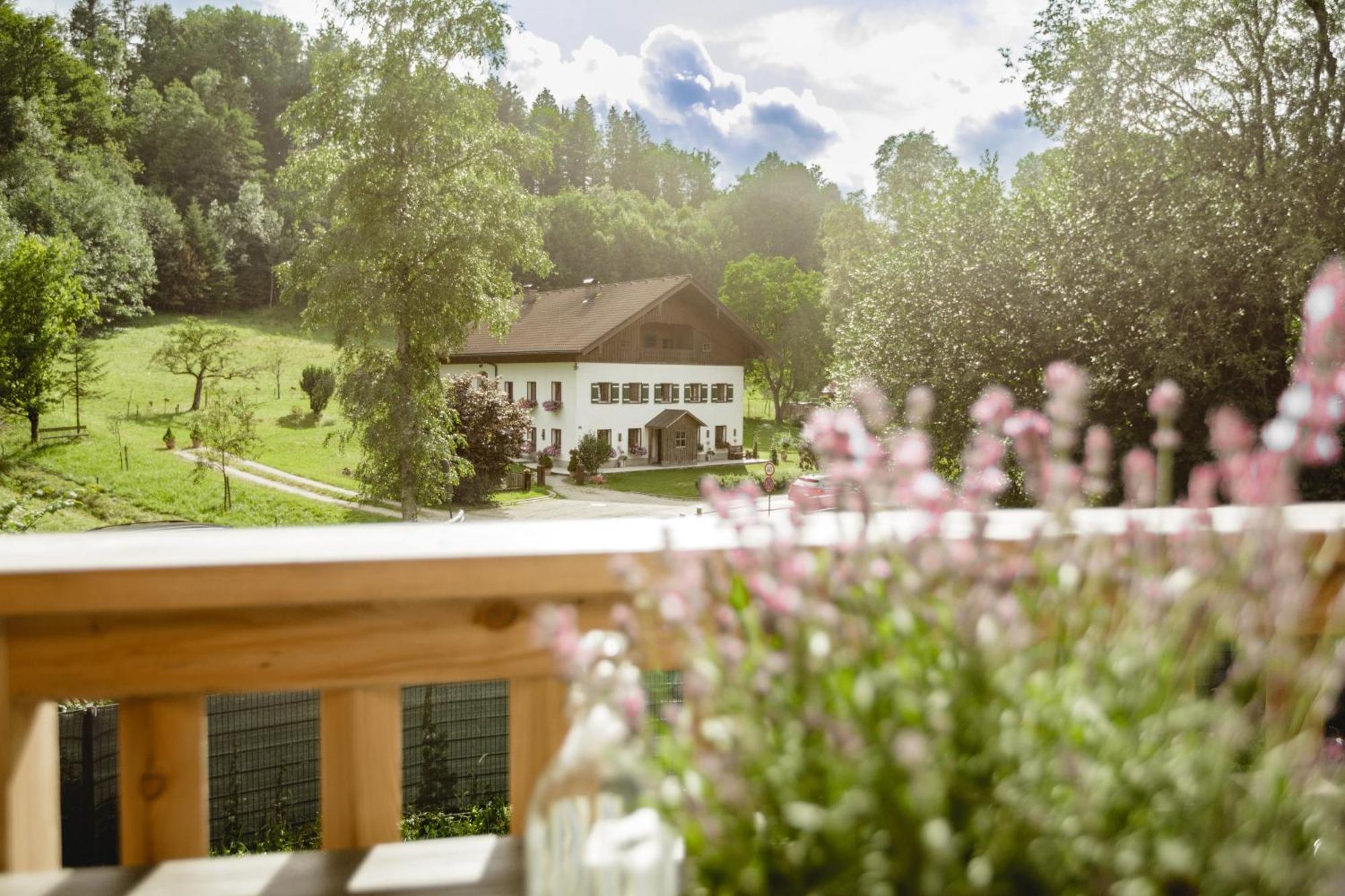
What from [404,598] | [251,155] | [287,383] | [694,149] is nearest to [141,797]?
[404,598]

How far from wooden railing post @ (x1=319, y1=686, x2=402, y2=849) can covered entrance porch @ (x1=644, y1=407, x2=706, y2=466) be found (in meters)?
22.6

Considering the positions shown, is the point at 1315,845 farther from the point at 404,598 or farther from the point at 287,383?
the point at 287,383

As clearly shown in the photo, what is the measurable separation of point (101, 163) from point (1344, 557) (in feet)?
105

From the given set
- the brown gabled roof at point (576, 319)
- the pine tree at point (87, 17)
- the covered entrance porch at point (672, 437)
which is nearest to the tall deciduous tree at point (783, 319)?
the brown gabled roof at point (576, 319)

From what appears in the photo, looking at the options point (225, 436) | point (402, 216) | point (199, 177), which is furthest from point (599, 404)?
point (199, 177)

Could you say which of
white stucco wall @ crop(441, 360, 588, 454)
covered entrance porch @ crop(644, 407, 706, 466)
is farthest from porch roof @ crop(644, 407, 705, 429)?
white stucco wall @ crop(441, 360, 588, 454)

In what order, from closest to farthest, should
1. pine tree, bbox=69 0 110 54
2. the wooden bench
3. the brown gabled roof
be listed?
the wooden bench, the brown gabled roof, pine tree, bbox=69 0 110 54

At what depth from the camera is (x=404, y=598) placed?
98 cm

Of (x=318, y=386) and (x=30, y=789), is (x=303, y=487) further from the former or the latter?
(x=30, y=789)

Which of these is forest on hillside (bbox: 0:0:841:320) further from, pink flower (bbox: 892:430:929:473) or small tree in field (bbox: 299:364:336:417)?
pink flower (bbox: 892:430:929:473)

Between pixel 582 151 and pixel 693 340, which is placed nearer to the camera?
pixel 693 340

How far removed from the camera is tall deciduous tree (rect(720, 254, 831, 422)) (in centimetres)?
3166

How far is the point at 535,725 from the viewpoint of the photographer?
1074 mm

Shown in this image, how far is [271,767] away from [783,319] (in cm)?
2850
